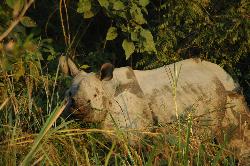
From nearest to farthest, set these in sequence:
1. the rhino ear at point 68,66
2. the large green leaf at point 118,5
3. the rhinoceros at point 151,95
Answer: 1. the rhinoceros at point 151,95
2. the rhino ear at point 68,66
3. the large green leaf at point 118,5

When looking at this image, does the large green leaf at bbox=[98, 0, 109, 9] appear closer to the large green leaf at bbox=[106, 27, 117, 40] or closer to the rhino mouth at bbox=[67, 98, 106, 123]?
the large green leaf at bbox=[106, 27, 117, 40]

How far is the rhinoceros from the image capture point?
4996 mm

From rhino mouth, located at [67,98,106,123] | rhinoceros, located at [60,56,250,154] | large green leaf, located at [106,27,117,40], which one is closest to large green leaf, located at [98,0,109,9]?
→ large green leaf, located at [106,27,117,40]

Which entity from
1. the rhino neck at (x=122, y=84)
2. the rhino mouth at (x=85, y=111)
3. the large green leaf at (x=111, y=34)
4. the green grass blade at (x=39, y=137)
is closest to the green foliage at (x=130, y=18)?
the large green leaf at (x=111, y=34)

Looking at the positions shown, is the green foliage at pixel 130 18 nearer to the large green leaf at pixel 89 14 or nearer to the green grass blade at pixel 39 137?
the large green leaf at pixel 89 14

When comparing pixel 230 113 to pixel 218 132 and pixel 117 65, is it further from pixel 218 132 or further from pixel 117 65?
pixel 117 65

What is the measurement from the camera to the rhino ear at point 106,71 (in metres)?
5.14

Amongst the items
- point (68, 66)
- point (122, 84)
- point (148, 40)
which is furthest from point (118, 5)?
point (122, 84)

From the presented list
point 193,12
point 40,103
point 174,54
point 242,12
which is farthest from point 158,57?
point 40,103

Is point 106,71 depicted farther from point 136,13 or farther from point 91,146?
point 91,146

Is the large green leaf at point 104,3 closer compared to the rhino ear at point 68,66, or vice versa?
the rhino ear at point 68,66

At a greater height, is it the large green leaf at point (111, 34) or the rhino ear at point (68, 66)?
the large green leaf at point (111, 34)

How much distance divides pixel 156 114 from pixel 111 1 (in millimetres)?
1612

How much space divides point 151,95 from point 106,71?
1.78 feet
